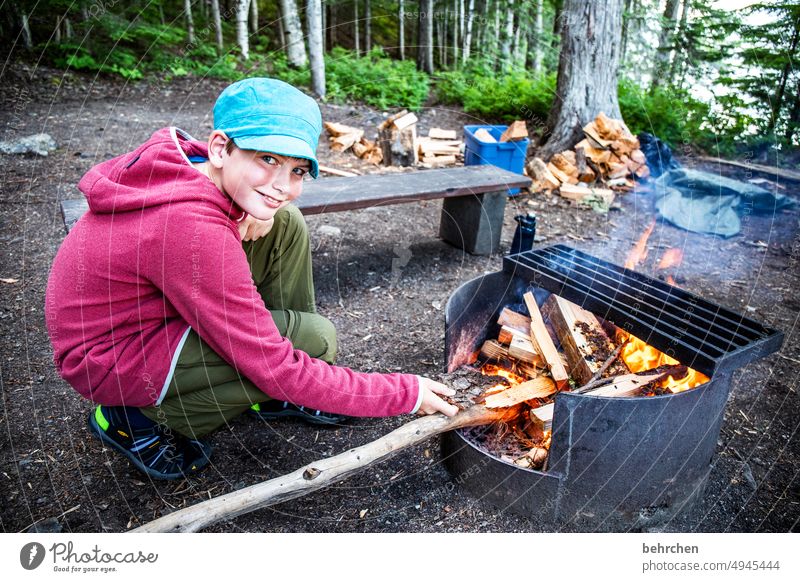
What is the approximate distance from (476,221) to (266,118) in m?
3.10

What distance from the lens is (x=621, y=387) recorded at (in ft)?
7.18

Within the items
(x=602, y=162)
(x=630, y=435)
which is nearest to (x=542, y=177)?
(x=602, y=162)

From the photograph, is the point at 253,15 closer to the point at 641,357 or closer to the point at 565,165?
the point at 565,165

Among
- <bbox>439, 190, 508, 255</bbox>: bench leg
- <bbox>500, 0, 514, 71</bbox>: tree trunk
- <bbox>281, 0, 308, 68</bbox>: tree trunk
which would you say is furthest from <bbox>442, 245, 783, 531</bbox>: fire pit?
<bbox>500, 0, 514, 71</bbox>: tree trunk

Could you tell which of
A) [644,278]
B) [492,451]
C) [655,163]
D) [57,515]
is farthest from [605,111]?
[57,515]

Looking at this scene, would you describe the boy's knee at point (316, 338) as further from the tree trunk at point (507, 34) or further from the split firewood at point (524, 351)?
the tree trunk at point (507, 34)

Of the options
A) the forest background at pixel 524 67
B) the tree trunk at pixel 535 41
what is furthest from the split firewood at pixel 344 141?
the tree trunk at pixel 535 41

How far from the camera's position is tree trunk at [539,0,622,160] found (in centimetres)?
609

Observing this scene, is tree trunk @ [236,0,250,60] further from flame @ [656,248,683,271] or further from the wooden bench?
flame @ [656,248,683,271]

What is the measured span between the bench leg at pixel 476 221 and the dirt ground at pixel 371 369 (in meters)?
0.11

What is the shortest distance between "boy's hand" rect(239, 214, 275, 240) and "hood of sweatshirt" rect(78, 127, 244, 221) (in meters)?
0.40

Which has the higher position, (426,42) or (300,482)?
(426,42)

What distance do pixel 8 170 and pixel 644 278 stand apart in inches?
221
